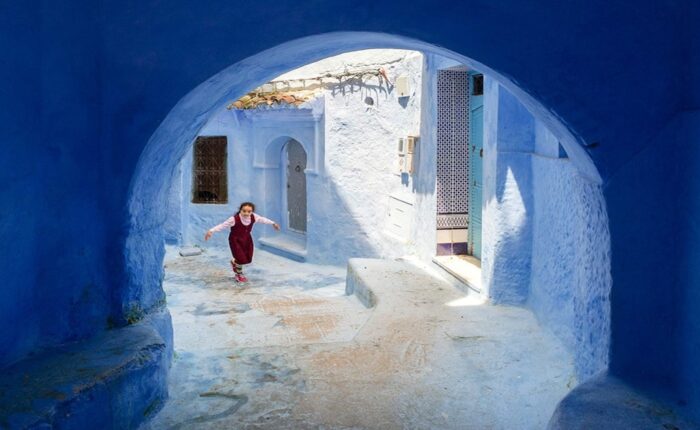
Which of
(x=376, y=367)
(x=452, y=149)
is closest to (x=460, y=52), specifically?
(x=376, y=367)

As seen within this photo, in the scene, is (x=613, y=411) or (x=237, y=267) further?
(x=237, y=267)

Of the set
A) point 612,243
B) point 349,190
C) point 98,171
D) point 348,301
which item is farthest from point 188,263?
point 612,243

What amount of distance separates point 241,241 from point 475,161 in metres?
3.90

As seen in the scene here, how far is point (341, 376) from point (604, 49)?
2.66 metres

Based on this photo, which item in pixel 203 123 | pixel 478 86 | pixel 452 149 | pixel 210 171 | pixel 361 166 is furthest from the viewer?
pixel 210 171

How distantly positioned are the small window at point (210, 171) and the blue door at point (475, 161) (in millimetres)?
6606

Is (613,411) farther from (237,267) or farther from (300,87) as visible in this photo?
(300,87)

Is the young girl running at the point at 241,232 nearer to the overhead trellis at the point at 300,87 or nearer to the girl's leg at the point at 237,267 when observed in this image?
the girl's leg at the point at 237,267

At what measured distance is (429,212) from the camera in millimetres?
8992

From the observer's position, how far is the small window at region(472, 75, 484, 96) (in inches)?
328

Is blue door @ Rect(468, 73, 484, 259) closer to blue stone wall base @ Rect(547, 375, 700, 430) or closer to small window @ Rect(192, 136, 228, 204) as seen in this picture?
blue stone wall base @ Rect(547, 375, 700, 430)

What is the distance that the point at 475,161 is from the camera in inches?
338

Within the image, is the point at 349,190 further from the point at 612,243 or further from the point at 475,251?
the point at 612,243

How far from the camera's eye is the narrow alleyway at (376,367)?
402cm
